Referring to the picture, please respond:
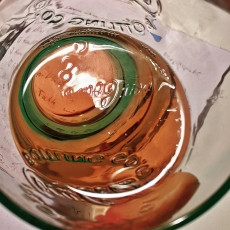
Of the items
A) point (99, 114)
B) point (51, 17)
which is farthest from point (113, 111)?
point (51, 17)

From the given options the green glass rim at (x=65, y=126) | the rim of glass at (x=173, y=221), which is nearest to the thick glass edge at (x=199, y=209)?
the rim of glass at (x=173, y=221)

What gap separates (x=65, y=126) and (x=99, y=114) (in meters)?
0.04

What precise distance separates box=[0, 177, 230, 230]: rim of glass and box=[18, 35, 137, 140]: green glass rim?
135mm

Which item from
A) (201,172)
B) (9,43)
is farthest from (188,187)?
(9,43)

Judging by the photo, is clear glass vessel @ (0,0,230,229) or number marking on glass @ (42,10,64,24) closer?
clear glass vessel @ (0,0,230,229)

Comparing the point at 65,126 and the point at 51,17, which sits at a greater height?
the point at 51,17

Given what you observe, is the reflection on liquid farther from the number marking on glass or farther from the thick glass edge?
the number marking on glass

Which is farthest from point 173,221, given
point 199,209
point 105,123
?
point 105,123

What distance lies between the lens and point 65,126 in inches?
20.2

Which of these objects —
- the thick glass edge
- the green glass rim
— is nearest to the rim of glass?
the thick glass edge

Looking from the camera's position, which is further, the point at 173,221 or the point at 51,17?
the point at 51,17

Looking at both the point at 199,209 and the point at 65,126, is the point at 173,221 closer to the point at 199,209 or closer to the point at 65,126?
the point at 199,209

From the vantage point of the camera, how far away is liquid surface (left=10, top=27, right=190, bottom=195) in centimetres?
45

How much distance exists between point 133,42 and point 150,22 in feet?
0.11
